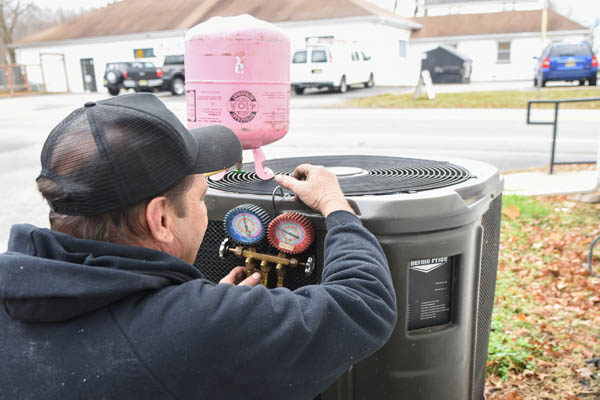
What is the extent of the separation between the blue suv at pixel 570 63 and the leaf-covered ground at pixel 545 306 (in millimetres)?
17211

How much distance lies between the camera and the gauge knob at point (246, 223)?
1.62 meters

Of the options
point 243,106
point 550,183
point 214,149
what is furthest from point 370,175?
point 550,183

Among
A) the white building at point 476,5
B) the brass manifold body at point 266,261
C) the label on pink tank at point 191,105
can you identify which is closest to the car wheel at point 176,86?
the white building at point 476,5

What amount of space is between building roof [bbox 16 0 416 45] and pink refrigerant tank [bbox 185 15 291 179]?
23.7m

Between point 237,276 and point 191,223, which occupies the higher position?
point 191,223

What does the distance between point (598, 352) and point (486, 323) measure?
1.19m

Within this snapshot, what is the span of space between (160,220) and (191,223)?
9 cm

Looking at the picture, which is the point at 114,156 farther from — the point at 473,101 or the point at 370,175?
the point at 473,101

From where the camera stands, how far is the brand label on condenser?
163 cm

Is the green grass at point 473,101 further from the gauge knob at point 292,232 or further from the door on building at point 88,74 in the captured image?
the door on building at point 88,74

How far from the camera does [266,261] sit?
1.65 meters

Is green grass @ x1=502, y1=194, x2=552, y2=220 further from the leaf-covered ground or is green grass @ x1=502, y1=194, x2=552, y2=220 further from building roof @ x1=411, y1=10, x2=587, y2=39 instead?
building roof @ x1=411, y1=10, x2=587, y2=39

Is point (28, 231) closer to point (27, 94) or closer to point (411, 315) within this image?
point (411, 315)

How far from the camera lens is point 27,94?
2955 cm
